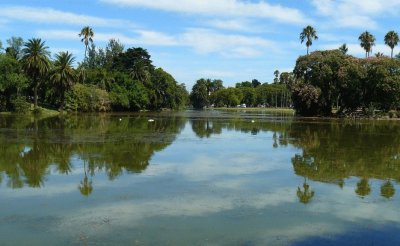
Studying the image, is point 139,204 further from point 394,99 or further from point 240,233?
point 394,99

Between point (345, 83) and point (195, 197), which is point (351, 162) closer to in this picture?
point (195, 197)

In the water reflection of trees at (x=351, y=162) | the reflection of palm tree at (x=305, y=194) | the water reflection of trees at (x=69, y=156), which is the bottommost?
the reflection of palm tree at (x=305, y=194)

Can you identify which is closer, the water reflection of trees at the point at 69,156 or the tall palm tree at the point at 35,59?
the water reflection of trees at the point at 69,156

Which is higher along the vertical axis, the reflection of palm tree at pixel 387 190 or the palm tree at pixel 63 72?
the palm tree at pixel 63 72

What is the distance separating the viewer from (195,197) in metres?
12.4

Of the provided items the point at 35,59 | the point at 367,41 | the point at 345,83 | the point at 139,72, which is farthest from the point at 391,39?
the point at 35,59

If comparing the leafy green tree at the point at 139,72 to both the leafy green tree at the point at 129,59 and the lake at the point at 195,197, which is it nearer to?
the leafy green tree at the point at 129,59

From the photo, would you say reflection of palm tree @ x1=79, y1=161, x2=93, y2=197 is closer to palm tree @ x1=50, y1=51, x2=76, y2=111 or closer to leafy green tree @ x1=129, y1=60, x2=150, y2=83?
palm tree @ x1=50, y1=51, x2=76, y2=111

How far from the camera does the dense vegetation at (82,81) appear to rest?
7356cm

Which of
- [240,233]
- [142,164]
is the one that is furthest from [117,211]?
[142,164]

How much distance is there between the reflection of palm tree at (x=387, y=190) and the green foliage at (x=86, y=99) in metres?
72.0

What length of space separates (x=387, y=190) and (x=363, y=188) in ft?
2.20

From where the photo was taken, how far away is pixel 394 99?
6619cm

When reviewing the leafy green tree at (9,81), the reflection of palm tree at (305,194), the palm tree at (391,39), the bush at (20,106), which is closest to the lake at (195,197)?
the reflection of palm tree at (305,194)
